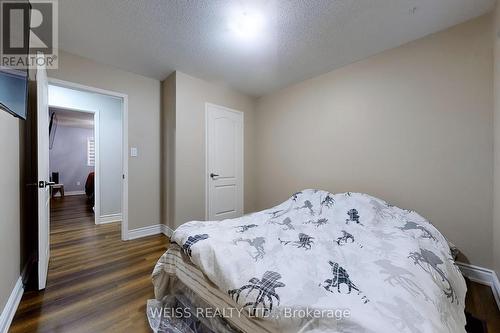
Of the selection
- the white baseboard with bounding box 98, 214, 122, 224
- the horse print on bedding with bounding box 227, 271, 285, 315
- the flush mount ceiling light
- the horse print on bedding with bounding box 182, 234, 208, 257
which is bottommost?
the white baseboard with bounding box 98, 214, 122, 224

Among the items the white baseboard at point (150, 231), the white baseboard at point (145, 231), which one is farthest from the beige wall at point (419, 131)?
the white baseboard at point (145, 231)

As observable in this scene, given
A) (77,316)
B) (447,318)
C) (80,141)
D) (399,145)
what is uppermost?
(80,141)

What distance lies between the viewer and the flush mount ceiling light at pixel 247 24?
1802 millimetres

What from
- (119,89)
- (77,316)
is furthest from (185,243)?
(119,89)

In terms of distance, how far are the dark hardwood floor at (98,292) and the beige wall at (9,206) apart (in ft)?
→ 0.84

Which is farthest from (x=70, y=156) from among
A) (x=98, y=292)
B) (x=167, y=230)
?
(x=98, y=292)

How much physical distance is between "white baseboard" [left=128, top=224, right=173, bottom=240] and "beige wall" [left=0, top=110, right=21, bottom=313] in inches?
49.2

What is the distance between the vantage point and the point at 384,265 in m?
1.06

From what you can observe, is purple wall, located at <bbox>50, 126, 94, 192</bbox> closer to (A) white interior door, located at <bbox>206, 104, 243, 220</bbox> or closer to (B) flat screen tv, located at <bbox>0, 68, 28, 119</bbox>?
(A) white interior door, located at <bbox>206, 104, 243, 220</bbox>

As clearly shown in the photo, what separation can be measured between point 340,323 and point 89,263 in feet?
8.34

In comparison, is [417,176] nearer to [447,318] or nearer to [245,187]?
[447,318]

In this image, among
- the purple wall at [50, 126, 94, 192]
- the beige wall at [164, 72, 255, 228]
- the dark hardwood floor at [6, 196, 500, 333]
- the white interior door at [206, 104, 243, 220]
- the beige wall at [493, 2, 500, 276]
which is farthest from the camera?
the purple wall at [50, 126, 94, 192]

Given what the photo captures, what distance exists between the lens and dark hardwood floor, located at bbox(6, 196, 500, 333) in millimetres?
1374

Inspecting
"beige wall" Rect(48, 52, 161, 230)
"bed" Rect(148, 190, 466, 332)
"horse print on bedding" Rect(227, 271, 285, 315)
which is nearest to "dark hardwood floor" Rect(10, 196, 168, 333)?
"bed" Rect(148, 190, 466, 332)
